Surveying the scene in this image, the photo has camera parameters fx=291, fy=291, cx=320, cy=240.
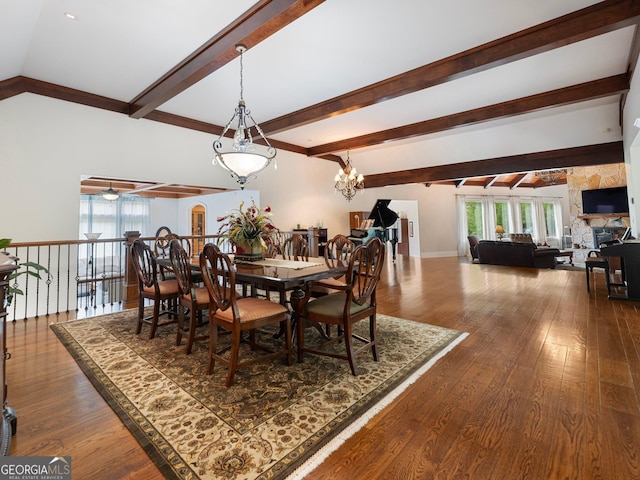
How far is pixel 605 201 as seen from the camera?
28.2ft

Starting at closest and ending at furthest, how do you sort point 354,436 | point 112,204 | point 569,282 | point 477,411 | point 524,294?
point 354,436, point 477,411, point 524,294, point 569,282, point 112,204

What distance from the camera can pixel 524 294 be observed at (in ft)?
16.0

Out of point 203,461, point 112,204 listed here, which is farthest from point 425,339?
point 112,204

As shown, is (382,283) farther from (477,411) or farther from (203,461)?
(203,461)

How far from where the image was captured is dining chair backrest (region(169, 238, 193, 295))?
2561 mm

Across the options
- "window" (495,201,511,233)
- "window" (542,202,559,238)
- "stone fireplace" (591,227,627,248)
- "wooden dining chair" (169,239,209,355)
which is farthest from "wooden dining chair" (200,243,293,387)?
"window" (542,202,559,238)

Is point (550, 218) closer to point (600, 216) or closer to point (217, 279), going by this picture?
point (600, 216)

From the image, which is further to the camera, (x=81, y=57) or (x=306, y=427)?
(x=81, y=57)

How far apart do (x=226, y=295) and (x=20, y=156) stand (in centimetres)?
404

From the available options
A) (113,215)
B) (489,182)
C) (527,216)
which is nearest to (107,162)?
(113,215)

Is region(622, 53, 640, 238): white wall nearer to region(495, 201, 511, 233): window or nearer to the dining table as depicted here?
the dining table

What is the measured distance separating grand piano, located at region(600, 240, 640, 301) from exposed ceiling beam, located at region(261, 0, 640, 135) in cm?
291

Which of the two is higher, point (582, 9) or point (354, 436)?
point (582, 9)

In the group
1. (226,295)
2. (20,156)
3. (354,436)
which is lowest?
(354,436)
